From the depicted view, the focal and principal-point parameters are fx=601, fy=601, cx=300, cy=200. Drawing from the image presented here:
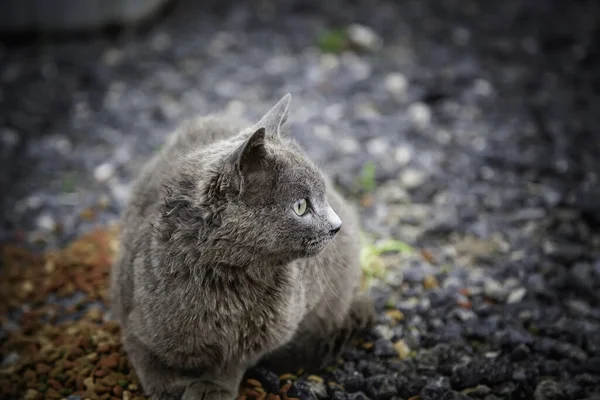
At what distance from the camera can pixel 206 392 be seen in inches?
112

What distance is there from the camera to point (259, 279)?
8.96ft

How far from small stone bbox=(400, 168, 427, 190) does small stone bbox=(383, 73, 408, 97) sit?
1.25m

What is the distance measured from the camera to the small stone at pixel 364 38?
21.6ft

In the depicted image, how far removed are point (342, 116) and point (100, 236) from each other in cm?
254

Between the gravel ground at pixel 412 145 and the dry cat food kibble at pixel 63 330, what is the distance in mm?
154

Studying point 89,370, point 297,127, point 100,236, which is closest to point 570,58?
point 297,127

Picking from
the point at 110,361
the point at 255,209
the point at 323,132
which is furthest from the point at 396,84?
the point at 110,361

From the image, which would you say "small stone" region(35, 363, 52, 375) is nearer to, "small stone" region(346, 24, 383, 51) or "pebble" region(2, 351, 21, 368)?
"pebble" region(2, 351, 21, 368)

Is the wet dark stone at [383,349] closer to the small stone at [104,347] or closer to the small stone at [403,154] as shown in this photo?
the small stone at [104,347]

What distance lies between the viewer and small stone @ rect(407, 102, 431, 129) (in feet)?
18.5

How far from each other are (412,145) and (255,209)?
10.2 ft

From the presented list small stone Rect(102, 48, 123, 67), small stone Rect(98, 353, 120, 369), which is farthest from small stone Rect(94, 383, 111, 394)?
small stone Rect(102, 48, 123, 67)

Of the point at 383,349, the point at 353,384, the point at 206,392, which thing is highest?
the point at 383,349

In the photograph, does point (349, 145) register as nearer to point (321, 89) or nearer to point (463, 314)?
point (321, 89)
